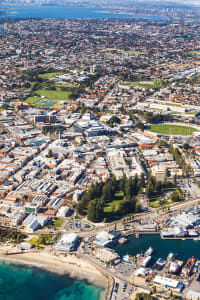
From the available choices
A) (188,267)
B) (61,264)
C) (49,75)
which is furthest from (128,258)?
(49,75)

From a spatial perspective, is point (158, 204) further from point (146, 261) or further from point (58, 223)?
point (58, 223)

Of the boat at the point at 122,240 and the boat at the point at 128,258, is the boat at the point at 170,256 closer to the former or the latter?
the boat at the point at 128,258

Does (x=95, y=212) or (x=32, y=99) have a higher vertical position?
(x=32, y=99)

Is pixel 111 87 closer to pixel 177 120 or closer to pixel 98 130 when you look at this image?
pixel 177 120

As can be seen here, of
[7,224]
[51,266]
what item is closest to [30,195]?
[7,224]

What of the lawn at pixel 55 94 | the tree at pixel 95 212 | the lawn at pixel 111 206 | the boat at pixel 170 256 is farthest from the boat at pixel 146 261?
the lawn at pixel 55 94
